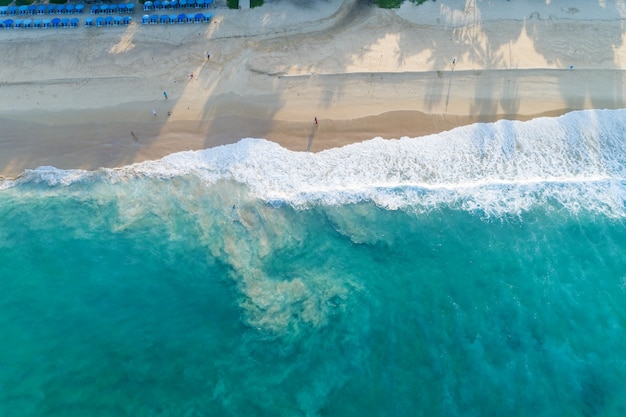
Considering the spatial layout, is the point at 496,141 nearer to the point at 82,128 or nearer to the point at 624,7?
the point at 624,7

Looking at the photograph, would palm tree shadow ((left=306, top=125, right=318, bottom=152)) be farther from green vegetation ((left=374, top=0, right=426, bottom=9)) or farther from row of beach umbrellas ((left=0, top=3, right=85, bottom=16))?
row of beach umbrellas ((left=0, top=3, right=85, bottom=16))

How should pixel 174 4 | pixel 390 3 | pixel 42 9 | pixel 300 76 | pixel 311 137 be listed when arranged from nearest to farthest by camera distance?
pixel 311 137 < pixel 300 76 < pixel 390 3 < pixel 174 4 < pixel 42 9

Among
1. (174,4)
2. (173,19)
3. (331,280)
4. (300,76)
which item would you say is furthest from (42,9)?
(331,280)

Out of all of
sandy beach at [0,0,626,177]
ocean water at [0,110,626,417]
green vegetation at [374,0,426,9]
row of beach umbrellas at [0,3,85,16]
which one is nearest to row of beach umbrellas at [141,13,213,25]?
sandy beach at [0,0,626,177]

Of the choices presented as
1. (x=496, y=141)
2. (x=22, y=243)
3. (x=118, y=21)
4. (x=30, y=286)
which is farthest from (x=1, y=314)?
(x=496, y=141)

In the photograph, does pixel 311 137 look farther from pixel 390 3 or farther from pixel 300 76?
pixel 390 3

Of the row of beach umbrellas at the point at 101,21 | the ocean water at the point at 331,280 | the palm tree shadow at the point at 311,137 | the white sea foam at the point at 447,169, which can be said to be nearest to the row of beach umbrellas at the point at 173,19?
the row of beach umbrellas at the point at 101,21

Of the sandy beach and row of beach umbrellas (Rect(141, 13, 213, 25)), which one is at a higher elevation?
row of beach umbrellas (Rect(141, 13, 213, 25))

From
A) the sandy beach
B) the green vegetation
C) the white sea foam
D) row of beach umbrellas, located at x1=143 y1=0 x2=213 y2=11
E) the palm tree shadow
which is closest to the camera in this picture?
the white sea foam
